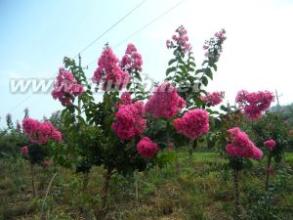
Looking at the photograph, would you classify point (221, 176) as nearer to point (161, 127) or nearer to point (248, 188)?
point (248, 188)

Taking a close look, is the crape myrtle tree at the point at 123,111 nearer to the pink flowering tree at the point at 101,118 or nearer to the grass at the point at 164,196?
the pink flowering tree at the point at 101,118

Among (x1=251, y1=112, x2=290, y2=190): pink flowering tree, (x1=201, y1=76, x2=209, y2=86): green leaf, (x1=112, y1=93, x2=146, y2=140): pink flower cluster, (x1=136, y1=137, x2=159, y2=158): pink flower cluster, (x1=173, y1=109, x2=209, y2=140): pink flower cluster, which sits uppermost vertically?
(x1=201, y1=76, x2=209, y2=86): green leaf


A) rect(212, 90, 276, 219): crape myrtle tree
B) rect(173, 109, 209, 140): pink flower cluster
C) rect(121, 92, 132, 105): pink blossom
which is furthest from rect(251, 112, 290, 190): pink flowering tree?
rect(173, 109, 209, 140): pink flower cluster

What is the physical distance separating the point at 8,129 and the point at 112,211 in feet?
27.1

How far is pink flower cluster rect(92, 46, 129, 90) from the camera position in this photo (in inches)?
151

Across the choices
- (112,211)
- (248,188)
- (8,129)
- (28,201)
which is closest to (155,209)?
(112,211)

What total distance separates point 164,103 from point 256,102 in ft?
5.04

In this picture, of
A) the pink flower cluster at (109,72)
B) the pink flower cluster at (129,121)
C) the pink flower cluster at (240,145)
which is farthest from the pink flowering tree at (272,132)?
the pink flower cluster at (129,121)

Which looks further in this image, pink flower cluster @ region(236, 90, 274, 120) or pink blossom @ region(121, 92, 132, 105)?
pink flower cluster @ region(236, 90, 274, 120)

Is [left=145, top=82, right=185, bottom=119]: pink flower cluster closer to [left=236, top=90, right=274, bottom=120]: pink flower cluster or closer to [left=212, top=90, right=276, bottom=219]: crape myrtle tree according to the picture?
[left=212, top=90, right=276, bottom=219]: crape myrtle tree

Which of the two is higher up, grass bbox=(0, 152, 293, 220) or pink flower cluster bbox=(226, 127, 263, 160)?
pink flower cluster bbox=(226, 127, 263, 160)

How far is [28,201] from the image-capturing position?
8.36 m

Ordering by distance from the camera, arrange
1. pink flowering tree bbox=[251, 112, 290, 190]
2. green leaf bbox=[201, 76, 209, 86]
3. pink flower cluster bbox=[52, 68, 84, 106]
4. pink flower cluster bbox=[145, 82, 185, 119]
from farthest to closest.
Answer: pink flowering tree bbox=[251, 112, 290, 190]
green leaf bbox=[201, 76, 209, 86]
pink flower cluster bbox=[52, 68, 84, 106]
pink flower cluster bbox=[145, 82, 185, 119]

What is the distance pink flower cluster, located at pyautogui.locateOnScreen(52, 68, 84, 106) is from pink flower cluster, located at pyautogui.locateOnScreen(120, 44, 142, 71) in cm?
50
